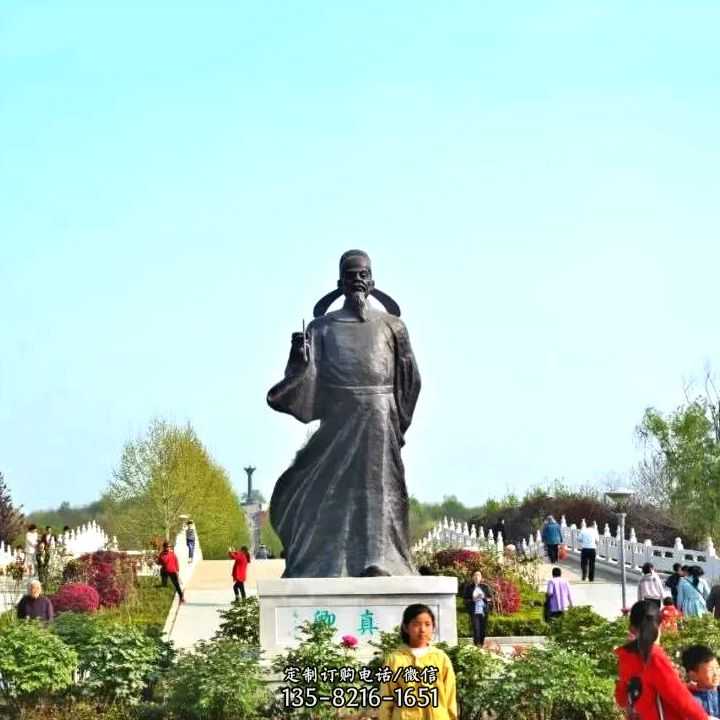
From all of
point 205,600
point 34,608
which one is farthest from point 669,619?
point 205,600

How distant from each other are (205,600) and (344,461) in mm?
13083

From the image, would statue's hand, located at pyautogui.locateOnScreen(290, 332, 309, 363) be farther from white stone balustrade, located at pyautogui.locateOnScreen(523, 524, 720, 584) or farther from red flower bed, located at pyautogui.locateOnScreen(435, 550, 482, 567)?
white stone balustrade, located at pyautogui.locateOnScreen(523, 524, 720, 584)

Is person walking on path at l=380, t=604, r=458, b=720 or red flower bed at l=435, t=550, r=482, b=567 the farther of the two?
red flower bed at l=435, t=550, r=482, b=567

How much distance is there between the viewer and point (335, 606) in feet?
36.2

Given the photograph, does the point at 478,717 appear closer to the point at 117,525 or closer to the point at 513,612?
the point at 513,612

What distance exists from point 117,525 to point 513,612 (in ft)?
86.4

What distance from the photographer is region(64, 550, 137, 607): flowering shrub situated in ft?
73.5

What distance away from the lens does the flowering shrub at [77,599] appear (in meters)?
20.4

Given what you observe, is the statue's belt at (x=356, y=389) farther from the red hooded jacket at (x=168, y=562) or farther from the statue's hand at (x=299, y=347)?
the red hooded jacket at (x=168, y=562)

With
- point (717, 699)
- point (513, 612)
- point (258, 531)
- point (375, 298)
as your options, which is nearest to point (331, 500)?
point (375, 298)

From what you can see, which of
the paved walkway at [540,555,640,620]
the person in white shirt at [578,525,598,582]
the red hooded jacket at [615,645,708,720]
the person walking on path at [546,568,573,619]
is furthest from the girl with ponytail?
the person in white shirt at [578,525,598,582]

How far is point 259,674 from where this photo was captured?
33.0 ft

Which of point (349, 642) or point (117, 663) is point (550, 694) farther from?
point (117, 663)

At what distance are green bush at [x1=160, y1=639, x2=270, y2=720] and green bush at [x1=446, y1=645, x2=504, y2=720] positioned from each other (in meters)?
1.49
